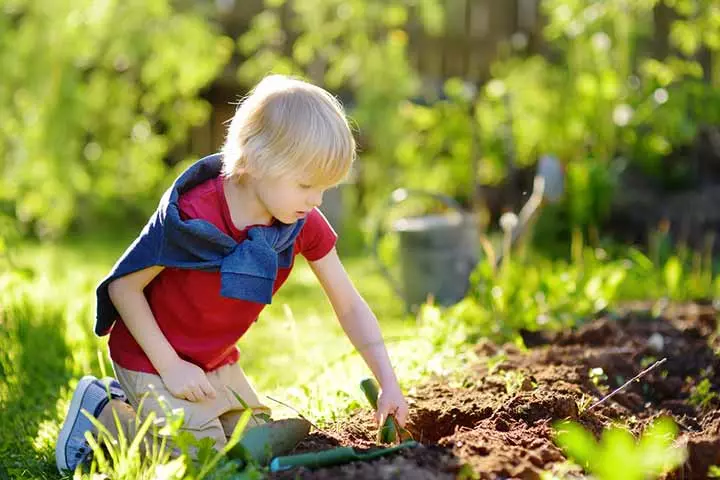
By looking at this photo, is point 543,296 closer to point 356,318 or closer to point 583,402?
point 583,402

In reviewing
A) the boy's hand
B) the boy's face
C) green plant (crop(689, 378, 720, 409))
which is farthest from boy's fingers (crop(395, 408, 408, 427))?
green plant (crop(689, 378, 720, 409))

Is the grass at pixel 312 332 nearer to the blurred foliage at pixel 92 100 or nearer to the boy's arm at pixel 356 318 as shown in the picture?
the boy's arm at pixel 356 318

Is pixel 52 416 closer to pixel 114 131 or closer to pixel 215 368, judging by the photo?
pixel 215 368

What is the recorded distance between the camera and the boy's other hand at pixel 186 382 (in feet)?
7.72

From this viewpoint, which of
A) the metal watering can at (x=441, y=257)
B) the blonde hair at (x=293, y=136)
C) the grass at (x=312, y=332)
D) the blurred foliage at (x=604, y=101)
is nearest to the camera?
the blonde hair at (x=293, y=136)

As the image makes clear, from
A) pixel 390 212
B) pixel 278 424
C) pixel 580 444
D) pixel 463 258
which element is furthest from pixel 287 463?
pixel 390 212

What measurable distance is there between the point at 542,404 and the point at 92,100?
16.6 feet

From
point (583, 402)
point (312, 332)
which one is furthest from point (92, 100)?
point (583, 402)

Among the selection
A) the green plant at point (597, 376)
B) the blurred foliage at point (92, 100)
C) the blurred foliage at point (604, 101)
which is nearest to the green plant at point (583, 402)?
the green plant at point (597, 376)

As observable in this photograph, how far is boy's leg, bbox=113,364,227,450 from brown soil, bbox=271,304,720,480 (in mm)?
246

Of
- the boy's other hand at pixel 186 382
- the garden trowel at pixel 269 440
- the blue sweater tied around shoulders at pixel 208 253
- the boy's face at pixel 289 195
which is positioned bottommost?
the garden trowel at pixel 269 440

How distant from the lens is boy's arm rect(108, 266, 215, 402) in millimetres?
2342

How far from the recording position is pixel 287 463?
2.03m

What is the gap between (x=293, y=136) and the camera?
2.22 metres
